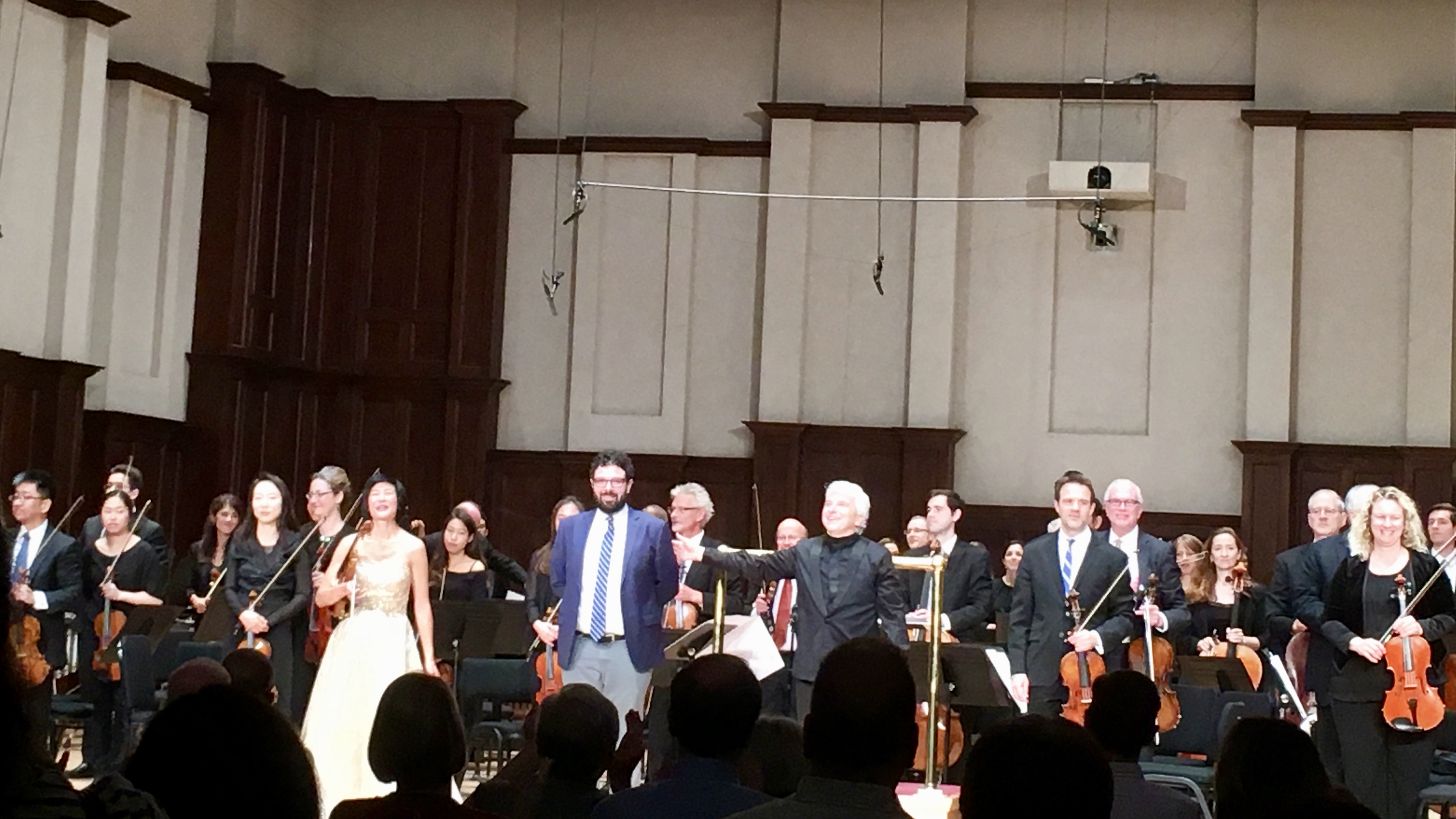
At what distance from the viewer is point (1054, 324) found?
13266 millimetres

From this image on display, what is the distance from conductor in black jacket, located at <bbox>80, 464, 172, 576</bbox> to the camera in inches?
343

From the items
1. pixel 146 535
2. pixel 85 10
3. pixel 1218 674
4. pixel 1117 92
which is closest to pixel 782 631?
pixel 1218 674

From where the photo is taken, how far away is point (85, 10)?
11.2 metres

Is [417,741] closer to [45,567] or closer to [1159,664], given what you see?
[1159,664]

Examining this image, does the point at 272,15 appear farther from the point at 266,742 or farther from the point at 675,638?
the point at 266,742

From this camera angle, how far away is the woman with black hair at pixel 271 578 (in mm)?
7832

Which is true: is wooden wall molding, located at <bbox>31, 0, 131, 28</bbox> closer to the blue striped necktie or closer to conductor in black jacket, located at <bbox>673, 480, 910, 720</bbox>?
the blue striped necktie

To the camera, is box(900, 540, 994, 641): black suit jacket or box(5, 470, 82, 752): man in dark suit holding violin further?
box(900, 540, 994, 641): black suit jacket

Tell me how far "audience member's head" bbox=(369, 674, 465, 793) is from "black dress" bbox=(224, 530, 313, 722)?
4.75 m

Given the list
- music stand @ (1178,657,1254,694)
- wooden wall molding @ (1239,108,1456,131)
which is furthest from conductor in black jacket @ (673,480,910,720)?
wooden wall molding @ (1239,108,1456,131)

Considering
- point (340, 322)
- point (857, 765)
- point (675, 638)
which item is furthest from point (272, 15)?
point (857, 765)

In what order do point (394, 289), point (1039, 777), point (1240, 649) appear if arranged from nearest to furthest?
point (1039, 777), point (1240, 649), point (394, 289)

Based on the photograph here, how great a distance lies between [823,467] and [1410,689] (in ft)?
23.6

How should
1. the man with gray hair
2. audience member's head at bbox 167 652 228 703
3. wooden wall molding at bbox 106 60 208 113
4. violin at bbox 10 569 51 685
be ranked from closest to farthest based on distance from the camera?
audience member's head at bbox 167 652 228 703 < the man with gray hair < violin at bbox 10 569 51 685 < wooden wall molding at bbox 106 60 208 113
